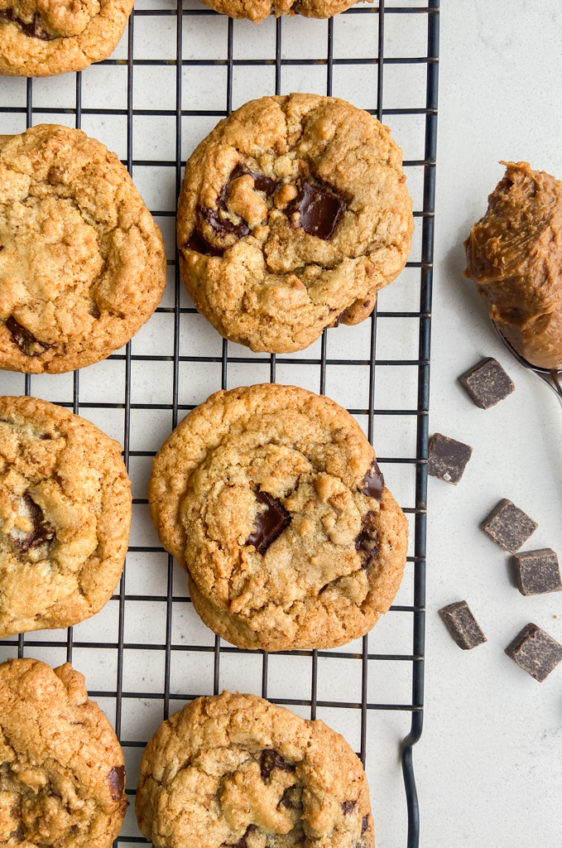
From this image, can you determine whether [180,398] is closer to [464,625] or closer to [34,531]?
[34,531]

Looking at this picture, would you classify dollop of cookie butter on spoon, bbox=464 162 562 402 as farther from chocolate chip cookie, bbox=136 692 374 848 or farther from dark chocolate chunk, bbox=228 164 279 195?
chocolate chip cookie, bbox=136 692 374 848

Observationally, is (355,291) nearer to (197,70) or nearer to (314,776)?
(197,70)

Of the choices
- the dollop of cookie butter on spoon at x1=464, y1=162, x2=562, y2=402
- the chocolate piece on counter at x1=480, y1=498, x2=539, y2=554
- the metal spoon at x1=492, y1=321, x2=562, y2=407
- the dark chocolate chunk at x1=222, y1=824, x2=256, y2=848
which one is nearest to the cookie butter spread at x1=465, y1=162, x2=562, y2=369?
the dollop of cookie butter on spoon at x1=464, y1=162, x2=562, y2=402

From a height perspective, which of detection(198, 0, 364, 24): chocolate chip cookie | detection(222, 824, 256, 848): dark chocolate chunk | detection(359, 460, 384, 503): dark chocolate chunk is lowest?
detection(222, 824, 256, 848): dark chocolate chunk

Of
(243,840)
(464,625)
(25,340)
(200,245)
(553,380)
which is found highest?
(200,245)

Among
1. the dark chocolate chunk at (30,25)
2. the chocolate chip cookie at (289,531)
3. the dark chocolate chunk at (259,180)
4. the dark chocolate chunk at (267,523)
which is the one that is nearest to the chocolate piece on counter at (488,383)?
the chocolate chip cookie at (289,531)

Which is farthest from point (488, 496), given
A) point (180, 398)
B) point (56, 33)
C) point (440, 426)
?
point (56, 33)
